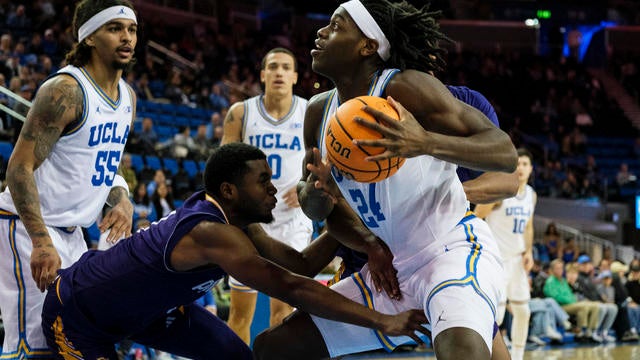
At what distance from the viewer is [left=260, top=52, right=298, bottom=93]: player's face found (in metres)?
6.60

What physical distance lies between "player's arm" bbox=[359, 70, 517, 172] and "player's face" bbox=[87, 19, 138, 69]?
65.7 inches

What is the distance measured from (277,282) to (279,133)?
3.18m

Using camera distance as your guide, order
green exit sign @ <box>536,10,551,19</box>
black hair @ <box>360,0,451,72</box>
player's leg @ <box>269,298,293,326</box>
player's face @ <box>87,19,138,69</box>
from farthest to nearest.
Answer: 1. green exit sign @ <box>536,10,551,19</box>
2. player's leg @ <box>269,298,293,326</box>
3. player's face @ <box>87,19,138,69</box>
4. black hair @ <box>360,0,451,72</box>

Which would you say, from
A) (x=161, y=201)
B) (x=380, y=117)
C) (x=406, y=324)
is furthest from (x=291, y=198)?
(x=161, y=201)

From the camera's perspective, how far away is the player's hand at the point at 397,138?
2.98 meters

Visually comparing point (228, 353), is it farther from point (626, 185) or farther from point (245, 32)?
point (245, 32)

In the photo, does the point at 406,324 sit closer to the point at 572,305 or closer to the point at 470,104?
the point at 470,104

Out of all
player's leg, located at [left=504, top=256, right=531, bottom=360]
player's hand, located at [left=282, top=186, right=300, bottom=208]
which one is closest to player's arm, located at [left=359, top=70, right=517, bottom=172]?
player's hand, located at [left=282, top=186, right=300, bottom=208]

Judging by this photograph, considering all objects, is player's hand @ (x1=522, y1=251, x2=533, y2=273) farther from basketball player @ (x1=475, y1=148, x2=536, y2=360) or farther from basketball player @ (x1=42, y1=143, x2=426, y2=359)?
basketball player @ (x1=42, y1=143, x2=426, y2=359)

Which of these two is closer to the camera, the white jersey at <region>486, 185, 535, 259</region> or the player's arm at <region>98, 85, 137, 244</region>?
the player's arm at <region>98, 85, 137, 244</region>

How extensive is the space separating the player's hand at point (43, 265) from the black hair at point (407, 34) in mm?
1818

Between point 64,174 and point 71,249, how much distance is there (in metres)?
0.40

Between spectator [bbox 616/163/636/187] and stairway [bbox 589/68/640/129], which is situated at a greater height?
stairway [bbox 589/68/640/129]

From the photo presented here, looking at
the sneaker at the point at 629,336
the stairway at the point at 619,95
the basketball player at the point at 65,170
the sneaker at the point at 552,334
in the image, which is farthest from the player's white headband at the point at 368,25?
the stairway at the point at 619,95
